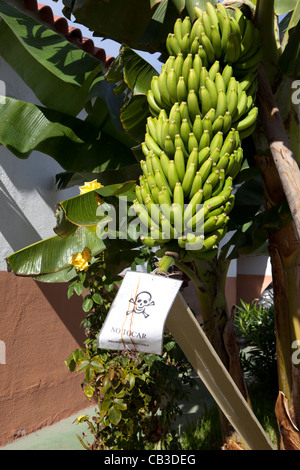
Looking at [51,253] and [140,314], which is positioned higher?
[140,314]

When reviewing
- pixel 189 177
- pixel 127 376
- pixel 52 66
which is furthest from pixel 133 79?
pixel 127 376

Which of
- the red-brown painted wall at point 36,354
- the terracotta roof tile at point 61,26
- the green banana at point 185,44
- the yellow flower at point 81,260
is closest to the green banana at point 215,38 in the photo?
the green banana at point 185,44

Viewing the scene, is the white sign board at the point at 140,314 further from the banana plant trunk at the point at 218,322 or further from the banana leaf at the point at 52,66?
the banana leaf at the point at 52,66

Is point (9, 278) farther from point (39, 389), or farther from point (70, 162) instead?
point (70, 162)

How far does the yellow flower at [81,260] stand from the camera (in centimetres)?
289

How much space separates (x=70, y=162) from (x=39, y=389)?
7.41ft

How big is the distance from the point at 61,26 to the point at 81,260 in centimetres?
238

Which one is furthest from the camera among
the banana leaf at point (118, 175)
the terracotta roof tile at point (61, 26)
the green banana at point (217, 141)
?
the terracotta roof tile at point (61, 26)

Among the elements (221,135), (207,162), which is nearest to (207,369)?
(207,162)

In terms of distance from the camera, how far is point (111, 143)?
3.07m

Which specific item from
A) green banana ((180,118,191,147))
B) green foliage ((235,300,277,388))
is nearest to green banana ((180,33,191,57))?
green banana ((180,118,191,147))

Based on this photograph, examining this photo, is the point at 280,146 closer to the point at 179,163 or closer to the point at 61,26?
the point at 179,163

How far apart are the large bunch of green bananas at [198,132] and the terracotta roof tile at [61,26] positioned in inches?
87.1

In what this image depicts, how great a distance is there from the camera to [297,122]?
2.49 m
